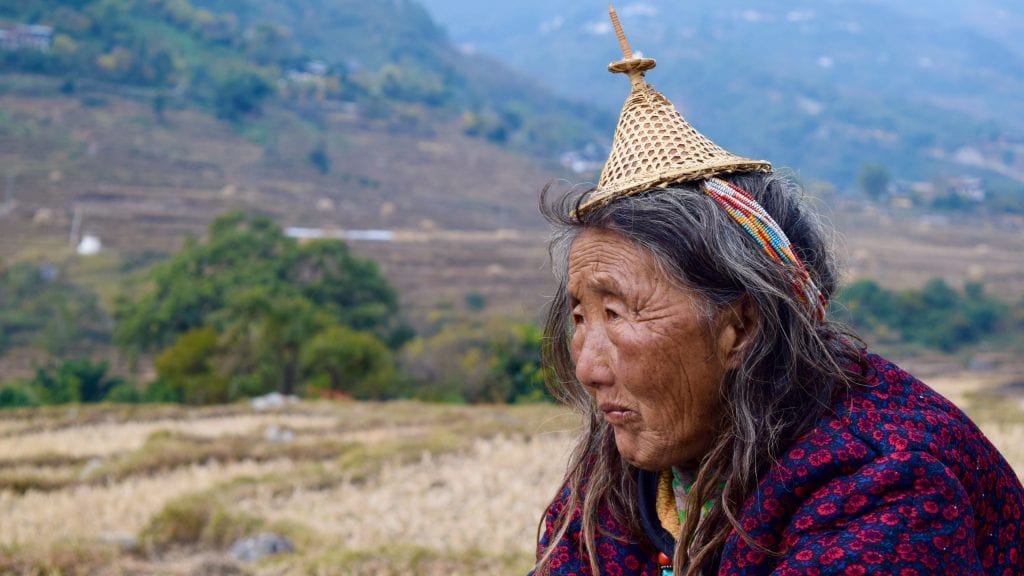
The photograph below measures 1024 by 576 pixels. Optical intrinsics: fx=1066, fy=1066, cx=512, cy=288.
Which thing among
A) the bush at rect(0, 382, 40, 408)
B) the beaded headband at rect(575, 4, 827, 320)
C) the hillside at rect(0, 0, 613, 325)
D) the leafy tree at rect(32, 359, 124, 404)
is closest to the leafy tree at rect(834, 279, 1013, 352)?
the hillside at rect(0, 0, 613, 325)

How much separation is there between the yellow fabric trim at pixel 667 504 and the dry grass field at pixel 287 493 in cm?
143

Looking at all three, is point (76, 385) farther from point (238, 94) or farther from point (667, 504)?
point (238, 94)

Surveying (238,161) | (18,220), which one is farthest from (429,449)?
(238,161)

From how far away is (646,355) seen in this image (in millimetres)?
2205

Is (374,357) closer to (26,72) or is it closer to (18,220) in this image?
(18,220)

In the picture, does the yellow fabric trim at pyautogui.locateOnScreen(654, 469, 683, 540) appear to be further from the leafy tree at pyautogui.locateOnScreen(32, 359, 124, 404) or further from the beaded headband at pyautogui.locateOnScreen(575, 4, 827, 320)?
the leafy tree at pyautogui.locateOnScreen(32, 359, 124, 404)

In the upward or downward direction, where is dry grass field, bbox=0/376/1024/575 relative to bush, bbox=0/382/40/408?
upward

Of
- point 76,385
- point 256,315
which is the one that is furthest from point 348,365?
point 76,385

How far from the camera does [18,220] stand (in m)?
56.4

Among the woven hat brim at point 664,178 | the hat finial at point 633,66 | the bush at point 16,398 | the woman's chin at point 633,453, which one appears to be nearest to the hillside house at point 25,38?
the bush at point 16,398

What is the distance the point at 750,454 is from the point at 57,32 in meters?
99.0

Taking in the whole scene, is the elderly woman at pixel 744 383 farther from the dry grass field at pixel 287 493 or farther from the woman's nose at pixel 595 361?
the dry grass field at pixel 287 493

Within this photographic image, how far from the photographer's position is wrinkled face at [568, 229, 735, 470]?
86.4 inches

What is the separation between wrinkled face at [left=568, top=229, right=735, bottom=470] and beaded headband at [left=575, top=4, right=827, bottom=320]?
Result: 0.14 metres
